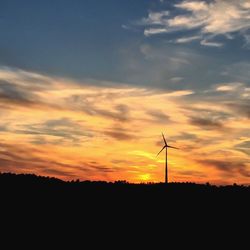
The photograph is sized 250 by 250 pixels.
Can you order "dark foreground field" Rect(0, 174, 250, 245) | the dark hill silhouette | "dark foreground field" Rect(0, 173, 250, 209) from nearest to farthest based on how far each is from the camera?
"dark foreground field" Rect(0, 174, 250, 245) → "dark foreground field" Rect(0, 173, 250, 209) → the dark hill silhouette

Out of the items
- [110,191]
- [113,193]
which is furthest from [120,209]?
[110,191]

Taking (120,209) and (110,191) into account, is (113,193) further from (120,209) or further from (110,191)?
(120,209)

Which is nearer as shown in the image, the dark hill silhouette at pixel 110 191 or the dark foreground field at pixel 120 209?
the dark foreground field at pixel 120 209

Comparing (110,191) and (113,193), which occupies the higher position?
(110,191)

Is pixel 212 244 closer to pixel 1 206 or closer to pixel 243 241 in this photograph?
pixel 243 241

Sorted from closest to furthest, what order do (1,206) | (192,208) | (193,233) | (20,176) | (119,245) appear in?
(119,245) < (193,233) < (1,206) < (192,208) < (20,176)

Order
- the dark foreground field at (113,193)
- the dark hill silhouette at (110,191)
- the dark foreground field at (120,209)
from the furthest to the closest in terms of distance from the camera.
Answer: the dark hill silhouette at (110,191), the dark foreground field at (113,193), the dark foreground field at (120,209)

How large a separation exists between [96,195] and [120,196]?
142 inches

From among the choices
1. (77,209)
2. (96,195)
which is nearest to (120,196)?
(96,195)

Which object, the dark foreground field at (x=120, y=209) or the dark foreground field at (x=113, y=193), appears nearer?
the dark foreground field at (x=120, y=209)

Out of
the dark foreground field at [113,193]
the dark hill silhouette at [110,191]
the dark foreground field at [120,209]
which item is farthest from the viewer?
the dark hill silhouette at [110,191]

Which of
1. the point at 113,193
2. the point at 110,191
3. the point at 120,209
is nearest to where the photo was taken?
the point at 120,209

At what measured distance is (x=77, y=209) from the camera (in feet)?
210

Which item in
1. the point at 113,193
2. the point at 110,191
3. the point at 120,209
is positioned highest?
the point at 110,191
